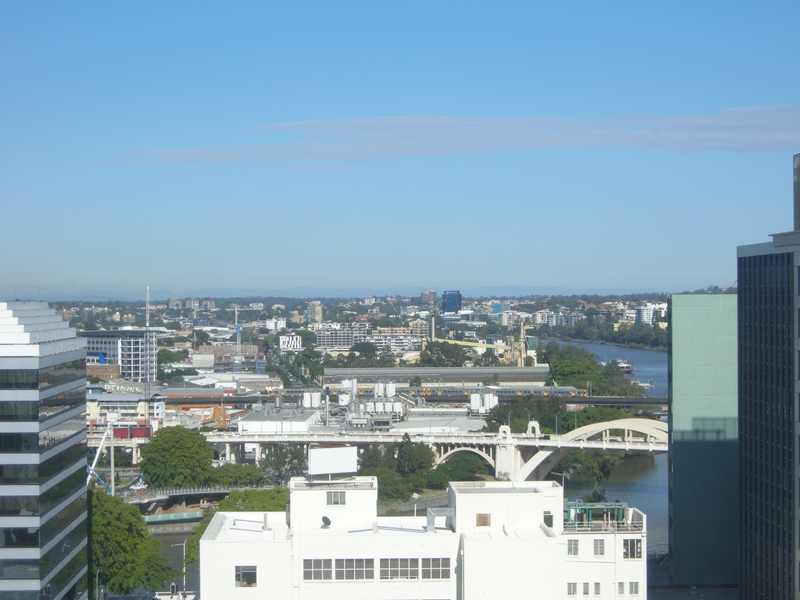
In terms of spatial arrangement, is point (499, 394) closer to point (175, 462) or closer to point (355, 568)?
point (175, 462)

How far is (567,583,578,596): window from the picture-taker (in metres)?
7.80

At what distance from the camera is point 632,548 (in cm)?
793

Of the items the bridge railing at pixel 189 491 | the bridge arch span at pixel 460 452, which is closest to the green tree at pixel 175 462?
the bridge railing at pixel 189 491

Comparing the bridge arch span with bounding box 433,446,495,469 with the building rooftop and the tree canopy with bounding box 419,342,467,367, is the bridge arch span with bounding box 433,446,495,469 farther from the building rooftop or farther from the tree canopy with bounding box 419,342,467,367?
the tree canopy with bounding box 419,342,467,367

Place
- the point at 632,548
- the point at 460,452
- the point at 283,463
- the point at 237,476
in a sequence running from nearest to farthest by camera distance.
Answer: the point at 632,548 → the point at 237,476 → the point at 283,463 → the point at 460,452

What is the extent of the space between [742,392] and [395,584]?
534 cm

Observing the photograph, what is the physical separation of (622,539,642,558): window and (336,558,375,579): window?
1.98 metres

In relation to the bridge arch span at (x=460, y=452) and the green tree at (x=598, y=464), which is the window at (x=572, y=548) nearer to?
the green tree at (x=598, y=464)

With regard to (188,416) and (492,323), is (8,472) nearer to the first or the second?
(188,416)

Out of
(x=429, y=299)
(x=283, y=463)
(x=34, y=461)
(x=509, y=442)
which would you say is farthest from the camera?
(x=429, y=299)

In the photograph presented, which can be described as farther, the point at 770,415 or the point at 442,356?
the point at 442,356

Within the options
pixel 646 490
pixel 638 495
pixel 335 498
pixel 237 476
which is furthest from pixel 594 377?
pixel 335 498

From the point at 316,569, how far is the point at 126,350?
136 ft

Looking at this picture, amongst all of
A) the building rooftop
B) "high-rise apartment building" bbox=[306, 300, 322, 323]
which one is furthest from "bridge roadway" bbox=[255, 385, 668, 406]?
"high-rise apartment building" bbox=[306, 300, 322, 323]
